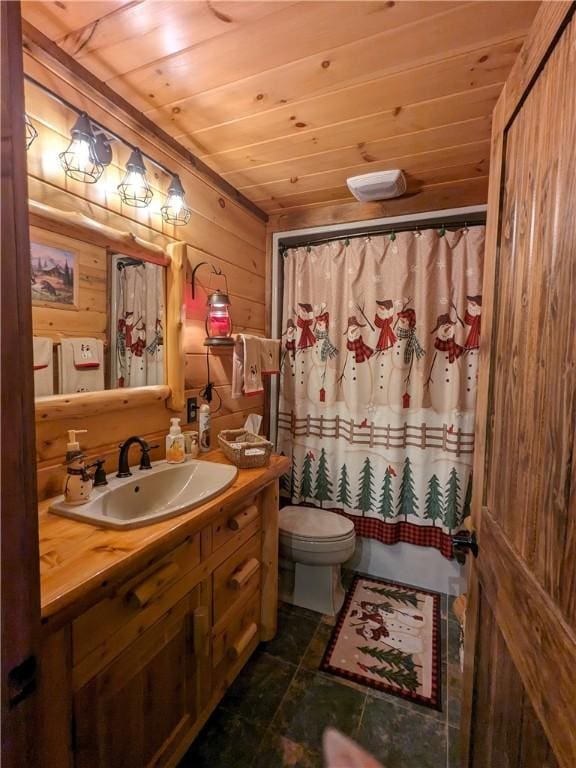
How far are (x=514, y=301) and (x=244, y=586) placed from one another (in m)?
1.44

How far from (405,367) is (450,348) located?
0.26 meters

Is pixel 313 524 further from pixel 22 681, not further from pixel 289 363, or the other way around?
pixel 22 681

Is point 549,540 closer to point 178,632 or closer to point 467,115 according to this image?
point 178,632

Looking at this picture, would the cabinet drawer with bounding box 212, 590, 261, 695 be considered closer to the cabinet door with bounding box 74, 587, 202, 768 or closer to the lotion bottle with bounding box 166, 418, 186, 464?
the cabinet door with bounding box 74, 587, 202, 768

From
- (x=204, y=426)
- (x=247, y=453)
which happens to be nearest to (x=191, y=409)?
(x=204, y=426)

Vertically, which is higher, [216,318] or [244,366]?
[216,318]

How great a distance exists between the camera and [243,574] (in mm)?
1438

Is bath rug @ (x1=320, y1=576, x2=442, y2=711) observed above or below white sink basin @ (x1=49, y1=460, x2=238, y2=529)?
below

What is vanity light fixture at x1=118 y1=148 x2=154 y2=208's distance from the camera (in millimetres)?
1337

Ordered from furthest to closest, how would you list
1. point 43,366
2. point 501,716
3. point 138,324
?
point 138,324, point 43,366, point 501,716

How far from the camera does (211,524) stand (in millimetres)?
1242

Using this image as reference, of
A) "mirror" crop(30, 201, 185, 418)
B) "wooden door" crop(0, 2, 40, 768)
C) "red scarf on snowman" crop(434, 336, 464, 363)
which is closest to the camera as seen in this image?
"wooden door" crop(0, 2, 40, 768)

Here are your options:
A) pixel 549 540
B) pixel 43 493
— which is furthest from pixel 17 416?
pixel 43 493

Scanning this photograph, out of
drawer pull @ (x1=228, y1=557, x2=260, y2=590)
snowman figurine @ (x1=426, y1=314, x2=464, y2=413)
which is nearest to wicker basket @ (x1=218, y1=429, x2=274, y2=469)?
drawer pull @ (x1=228, y1=557, x2=260, y2=590)
